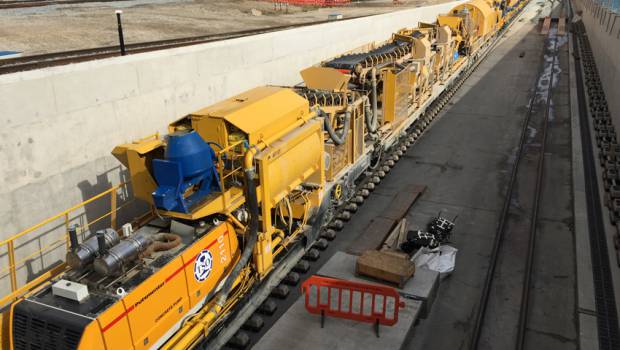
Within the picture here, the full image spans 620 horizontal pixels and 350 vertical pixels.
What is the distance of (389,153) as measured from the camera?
14.5 meters

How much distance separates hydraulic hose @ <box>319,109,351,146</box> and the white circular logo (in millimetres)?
3903

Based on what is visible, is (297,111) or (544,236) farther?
(544,236)

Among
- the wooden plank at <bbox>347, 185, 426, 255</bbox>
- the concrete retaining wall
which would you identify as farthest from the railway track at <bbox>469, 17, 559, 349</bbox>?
the concrete retaining wall

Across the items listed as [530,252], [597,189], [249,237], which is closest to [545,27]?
[597,189]

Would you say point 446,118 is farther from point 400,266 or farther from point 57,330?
point 57,330

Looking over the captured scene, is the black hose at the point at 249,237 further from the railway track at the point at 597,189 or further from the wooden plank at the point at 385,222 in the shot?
the railway track at the point at 597,189

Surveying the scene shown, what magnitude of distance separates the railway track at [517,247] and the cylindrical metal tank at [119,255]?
16.3ft

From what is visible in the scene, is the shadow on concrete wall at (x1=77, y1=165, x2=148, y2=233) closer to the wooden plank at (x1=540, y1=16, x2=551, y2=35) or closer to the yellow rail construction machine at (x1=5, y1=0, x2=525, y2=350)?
the yellow rail construction machine at (x1=5, y1=0, x2=525, y2=350)

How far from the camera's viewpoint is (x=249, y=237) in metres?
7.01

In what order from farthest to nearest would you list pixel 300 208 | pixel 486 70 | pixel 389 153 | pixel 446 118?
1. pixel 486 70
2. pixel 446 118
3. pixel 389 153
4. pixel 300 208

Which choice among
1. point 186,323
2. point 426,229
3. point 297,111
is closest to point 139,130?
point 297,111

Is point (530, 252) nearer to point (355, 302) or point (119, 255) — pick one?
point (355, 302)

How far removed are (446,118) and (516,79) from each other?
847 cm

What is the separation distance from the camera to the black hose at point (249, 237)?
22.0 feet
